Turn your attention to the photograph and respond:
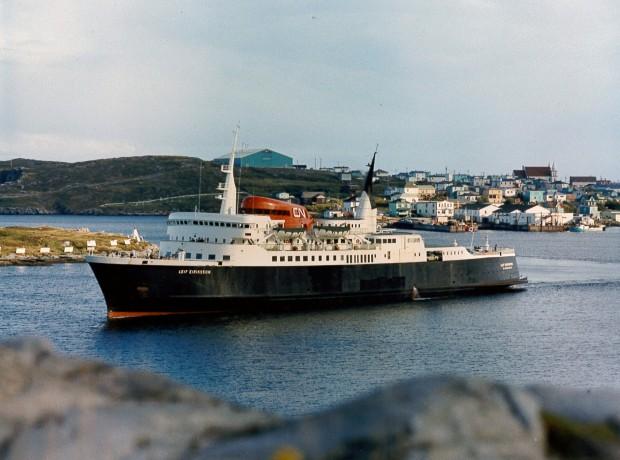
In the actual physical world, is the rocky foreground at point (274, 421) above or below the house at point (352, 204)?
below

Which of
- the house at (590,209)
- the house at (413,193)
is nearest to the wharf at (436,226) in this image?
the house at (413,193)

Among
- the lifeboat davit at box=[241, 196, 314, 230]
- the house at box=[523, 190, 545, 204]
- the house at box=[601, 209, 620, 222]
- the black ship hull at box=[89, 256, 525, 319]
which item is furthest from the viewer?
the house at box=[523, 190, 545, 204]

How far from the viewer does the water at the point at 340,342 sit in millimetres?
25969

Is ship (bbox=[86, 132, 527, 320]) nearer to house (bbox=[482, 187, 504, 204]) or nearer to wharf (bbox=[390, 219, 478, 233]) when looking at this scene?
wharf (bbox=[390, 219, 478, 233])

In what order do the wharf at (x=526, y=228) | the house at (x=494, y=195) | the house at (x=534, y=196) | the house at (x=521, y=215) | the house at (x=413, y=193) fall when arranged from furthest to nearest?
1. the house at (x=494, y=195)
2. the house at (x=534, y=196)
3. the house at (x=413, y=193)
4. the house at (x=521, y=215)
5. the wharf at (x=526, y=228)

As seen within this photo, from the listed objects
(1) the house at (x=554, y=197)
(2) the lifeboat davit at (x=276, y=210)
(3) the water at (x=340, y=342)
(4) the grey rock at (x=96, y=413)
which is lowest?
(3) the water at (x=340, y=342)

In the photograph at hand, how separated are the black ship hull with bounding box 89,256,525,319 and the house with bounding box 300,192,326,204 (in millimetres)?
112951

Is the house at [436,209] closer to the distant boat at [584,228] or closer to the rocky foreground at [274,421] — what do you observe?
the distant boat at [584,228]

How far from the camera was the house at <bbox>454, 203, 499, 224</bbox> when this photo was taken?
161 metres

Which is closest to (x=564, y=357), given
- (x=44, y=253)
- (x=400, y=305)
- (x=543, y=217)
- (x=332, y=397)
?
(x=332, y=397)

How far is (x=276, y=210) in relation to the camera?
4566 cm

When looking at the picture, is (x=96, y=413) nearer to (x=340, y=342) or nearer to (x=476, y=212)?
(x=340, y=342)

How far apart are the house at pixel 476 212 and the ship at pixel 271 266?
368 feet

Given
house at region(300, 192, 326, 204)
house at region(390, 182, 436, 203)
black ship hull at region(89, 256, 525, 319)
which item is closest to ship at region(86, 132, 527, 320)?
black ship hull at region(89, 256, 525, 319)
